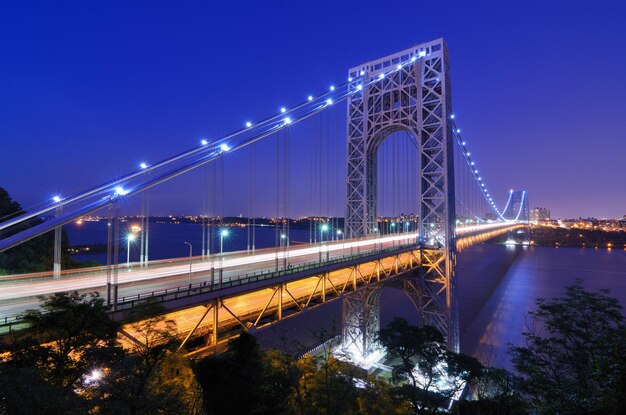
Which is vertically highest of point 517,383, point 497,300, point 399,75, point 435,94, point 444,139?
point 399,75

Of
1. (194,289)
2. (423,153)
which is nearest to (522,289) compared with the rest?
(423,153)

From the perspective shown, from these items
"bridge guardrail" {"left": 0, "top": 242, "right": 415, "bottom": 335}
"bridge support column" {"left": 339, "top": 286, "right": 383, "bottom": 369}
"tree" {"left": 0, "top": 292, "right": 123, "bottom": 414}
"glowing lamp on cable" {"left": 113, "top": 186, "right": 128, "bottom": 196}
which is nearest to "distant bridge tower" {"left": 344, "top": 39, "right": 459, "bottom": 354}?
"bridge support column" {"left": 339, "top": 286, "right": 383, "bottom": 369}

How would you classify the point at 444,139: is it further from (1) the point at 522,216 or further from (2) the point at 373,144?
(1) the point at 522,216

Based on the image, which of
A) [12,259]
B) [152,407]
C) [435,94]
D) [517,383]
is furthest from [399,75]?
[12,259]

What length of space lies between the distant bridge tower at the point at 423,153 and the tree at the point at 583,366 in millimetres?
11259

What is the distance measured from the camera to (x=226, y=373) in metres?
9.12

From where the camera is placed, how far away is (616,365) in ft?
19.5

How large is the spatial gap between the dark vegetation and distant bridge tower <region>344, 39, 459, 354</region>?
408 inches

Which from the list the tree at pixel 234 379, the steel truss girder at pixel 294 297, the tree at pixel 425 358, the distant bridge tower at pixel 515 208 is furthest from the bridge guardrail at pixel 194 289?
the distant bridge tower at pixel 515 208

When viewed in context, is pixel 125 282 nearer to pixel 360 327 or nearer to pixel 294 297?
pixel 294 297

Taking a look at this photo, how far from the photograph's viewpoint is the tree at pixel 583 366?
5984mm

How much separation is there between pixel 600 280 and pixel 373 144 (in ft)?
139

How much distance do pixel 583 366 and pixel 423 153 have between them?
16385mm

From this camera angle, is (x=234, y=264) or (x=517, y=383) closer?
(x=517, y=383)
